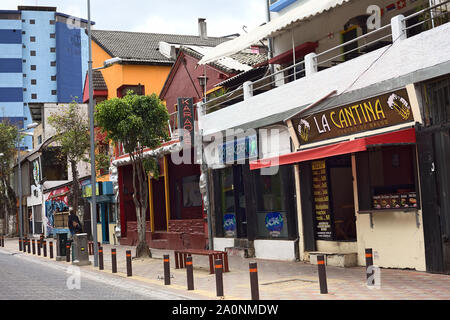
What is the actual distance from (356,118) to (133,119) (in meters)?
7.61

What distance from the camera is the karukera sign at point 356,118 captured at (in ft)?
41.8

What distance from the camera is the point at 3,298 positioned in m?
11.2

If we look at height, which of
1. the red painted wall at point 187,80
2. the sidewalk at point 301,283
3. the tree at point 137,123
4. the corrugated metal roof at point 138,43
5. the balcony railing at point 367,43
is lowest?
the sidewalk at point 301,283

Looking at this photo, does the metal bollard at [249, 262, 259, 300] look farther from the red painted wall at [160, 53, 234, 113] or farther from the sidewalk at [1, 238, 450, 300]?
the red painted wall at [160, 53, 234, 113]

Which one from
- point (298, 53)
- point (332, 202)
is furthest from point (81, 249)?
point (298, 53)

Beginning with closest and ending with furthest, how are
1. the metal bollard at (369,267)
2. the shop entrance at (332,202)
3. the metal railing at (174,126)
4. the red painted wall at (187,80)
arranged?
the metal bollard at (369,267)
the shop entrance at (332,202)
the red painted wall at (187,80)
the metal railing at (174,126)

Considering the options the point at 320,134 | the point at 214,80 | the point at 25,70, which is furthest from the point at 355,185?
the point at 25,70

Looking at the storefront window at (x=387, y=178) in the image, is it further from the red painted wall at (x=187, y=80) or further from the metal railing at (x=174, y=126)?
the metal railing at (x=174, y=126)

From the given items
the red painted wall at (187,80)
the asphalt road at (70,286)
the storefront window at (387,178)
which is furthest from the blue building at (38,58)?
the storefront window at (387,178)

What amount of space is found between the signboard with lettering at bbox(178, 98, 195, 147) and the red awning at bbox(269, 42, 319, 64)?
14.4ft

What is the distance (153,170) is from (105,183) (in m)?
10.8

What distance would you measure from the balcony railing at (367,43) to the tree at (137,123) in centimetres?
218

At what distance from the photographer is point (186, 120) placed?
73.0 feet

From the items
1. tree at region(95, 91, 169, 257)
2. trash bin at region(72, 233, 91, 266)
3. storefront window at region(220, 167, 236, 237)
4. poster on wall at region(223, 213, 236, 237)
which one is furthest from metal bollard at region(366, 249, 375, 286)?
trash bin at region(72, 233, 91, 266)
